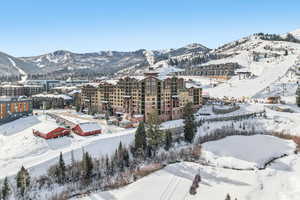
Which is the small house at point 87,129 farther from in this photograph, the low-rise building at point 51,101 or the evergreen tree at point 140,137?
the low-rise building at point 51,101

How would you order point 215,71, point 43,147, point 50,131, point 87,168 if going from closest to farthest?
point 87,168 → point 43,147 → point 50,131 → point 215,71

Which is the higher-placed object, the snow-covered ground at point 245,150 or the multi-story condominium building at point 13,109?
the multi-story condominium building at point 13,109

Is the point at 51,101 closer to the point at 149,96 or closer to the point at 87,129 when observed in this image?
the point at 87,129

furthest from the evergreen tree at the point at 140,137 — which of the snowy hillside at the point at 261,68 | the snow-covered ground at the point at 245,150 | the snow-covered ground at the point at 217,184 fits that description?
the snowy hillside at the point at 261,68

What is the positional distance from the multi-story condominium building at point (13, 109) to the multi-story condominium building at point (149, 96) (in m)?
17.9

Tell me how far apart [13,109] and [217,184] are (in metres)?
53.9

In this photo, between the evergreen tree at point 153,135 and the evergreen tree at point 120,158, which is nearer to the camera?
the evergreen tree at point 120,158

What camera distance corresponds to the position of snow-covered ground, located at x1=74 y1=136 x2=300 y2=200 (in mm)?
22219

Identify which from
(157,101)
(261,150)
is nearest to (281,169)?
(261,150)

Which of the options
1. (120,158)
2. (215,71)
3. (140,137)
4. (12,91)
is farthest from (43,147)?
(215,71)

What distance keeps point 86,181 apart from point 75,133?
18.4 m

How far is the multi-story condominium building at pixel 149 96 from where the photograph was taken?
51.5 meters

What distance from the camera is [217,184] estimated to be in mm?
24344

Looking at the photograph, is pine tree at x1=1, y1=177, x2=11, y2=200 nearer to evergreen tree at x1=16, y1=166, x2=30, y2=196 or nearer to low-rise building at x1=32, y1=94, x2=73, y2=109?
evergreen tree at x1=16, y1=166, x2=30, y2=196
